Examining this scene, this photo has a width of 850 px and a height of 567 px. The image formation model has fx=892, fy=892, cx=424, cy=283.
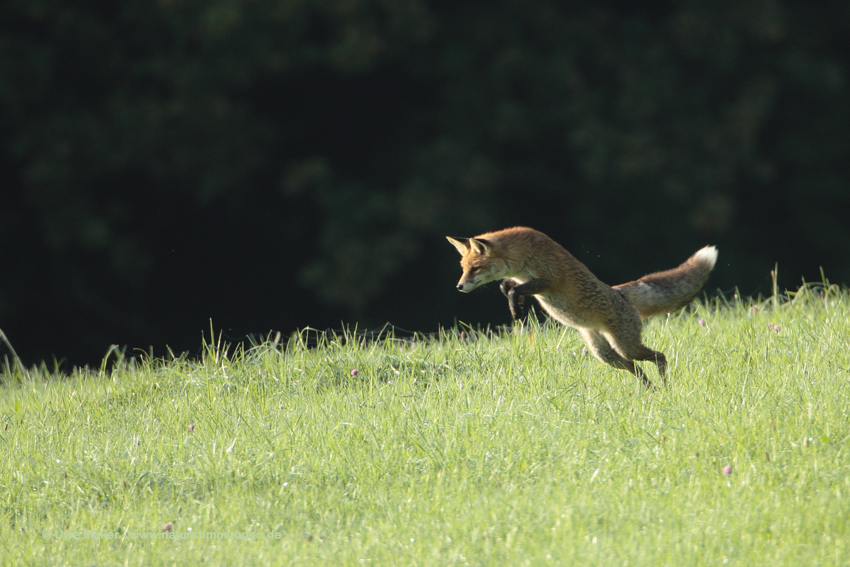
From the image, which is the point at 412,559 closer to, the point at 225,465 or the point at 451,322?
the point at 225,465

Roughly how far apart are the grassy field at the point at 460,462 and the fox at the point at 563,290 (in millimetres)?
206

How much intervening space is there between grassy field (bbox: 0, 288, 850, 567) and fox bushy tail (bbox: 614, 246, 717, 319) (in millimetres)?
340

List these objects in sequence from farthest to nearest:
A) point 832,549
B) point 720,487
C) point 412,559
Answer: point 720,487 → point 412,559 → point 832,549

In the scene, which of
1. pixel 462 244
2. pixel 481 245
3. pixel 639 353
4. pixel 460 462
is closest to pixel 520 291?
pixel 481 245

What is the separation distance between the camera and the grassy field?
3.53 m

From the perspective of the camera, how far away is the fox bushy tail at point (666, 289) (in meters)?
5.72

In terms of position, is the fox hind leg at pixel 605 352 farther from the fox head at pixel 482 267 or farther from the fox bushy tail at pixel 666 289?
the fox head at pixel 482 267

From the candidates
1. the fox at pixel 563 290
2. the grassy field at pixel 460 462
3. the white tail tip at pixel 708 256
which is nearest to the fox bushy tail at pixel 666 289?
the white tail tip at pixel 708 256

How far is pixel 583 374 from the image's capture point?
556 centimetres

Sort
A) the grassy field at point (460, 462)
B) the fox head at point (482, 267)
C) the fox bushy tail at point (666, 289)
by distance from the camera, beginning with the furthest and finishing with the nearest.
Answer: the fox bushy tail at point (666, 289), the fox head at point (482, 267), the grassy field at point (460, 462)

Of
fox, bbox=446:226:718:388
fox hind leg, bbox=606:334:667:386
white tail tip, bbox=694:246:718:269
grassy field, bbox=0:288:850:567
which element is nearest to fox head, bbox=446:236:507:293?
fox, bbox=446:226:718:388

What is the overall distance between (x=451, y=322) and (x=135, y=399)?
9.42m

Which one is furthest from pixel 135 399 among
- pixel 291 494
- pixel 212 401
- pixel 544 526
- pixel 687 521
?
pixel 687 521

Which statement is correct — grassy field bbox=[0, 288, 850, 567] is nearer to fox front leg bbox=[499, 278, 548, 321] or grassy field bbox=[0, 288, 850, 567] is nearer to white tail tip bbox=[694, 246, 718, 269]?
fox front leg bbox=[499, 278, 548, 321]
